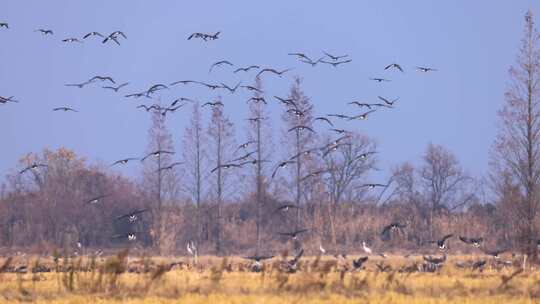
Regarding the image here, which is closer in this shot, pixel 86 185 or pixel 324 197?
pixel 324 197

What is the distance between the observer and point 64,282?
22.8m

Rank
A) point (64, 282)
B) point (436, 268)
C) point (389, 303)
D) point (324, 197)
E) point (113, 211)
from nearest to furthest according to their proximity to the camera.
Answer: point (389, 303), point (64, 282), point (436, 268), point (324, 197), point (113, 211)

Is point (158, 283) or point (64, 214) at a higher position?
point (64, 214)

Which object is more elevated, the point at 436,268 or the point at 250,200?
the point at 250,200

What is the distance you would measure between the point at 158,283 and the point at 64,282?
2.59 meters

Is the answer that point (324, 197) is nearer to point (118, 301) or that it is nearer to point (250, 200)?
point (250, 200)

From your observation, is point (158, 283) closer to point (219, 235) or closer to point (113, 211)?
point (219, 235)

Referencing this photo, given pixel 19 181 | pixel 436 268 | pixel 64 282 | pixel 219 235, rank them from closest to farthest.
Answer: pixel 64 282 < pixel 436 268 < pixel 219 235 < pixel 19 181

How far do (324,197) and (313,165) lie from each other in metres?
3.04

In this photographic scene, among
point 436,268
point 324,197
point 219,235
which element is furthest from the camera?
point 324,197

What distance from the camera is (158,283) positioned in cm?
2377

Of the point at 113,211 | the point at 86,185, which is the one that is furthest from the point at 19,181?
the point at 113,211

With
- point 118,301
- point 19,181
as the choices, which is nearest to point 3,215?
point 19,181

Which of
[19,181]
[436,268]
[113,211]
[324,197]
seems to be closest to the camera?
[436,268]
